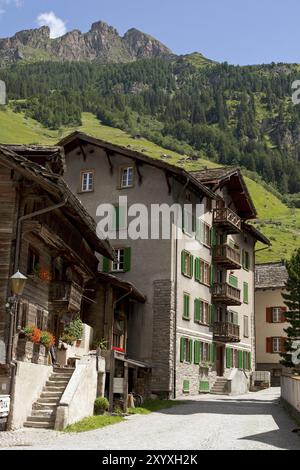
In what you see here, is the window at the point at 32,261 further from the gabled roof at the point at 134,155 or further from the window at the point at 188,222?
the window at the point at 188,222

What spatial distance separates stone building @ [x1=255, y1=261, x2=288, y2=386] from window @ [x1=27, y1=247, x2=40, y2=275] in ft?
113

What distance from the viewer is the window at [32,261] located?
22.0m

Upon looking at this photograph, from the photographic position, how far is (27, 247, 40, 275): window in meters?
22.0

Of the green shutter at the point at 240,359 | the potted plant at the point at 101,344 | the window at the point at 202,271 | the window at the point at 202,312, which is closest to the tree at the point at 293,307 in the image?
the window at the point at 202,312

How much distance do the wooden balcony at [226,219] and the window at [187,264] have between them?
4401 mm

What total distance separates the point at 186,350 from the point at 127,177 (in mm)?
10341

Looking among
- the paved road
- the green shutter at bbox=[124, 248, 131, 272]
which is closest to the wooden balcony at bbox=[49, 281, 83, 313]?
the paved road

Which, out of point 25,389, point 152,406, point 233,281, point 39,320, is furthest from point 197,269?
point 25,389

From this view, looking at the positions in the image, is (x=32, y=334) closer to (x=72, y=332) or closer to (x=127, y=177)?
(x=72, y=332)

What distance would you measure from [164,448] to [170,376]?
2004 centimetres

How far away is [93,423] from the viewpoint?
20.9 meters

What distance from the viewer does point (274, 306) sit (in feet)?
181
